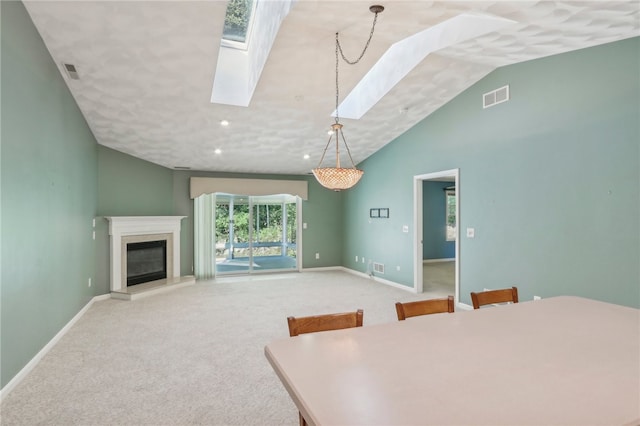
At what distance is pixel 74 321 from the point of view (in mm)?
4316

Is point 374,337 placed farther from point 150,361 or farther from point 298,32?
point 298,32

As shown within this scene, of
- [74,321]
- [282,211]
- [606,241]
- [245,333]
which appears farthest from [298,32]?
[282,211]

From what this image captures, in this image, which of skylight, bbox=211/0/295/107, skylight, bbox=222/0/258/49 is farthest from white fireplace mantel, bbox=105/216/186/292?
skylight, bbox=222/0/258/49

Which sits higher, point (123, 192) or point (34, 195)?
point (123, 192)

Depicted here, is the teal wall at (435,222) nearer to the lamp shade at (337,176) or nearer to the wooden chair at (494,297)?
the lamp shade at (337,176)

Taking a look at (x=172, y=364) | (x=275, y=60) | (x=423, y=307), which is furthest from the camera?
(x=275, y=60)

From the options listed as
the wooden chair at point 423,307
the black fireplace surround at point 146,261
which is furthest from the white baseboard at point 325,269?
the wooden chair at point 423,307

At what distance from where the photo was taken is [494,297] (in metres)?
2.24

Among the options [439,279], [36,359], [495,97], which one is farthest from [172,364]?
[439,279]

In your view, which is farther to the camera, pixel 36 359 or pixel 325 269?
pixel 325 269

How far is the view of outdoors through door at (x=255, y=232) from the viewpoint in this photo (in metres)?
7.95

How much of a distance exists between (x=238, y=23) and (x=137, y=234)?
406 centimetres

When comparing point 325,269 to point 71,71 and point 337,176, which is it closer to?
point 337,176

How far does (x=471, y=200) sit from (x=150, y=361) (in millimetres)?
4350
